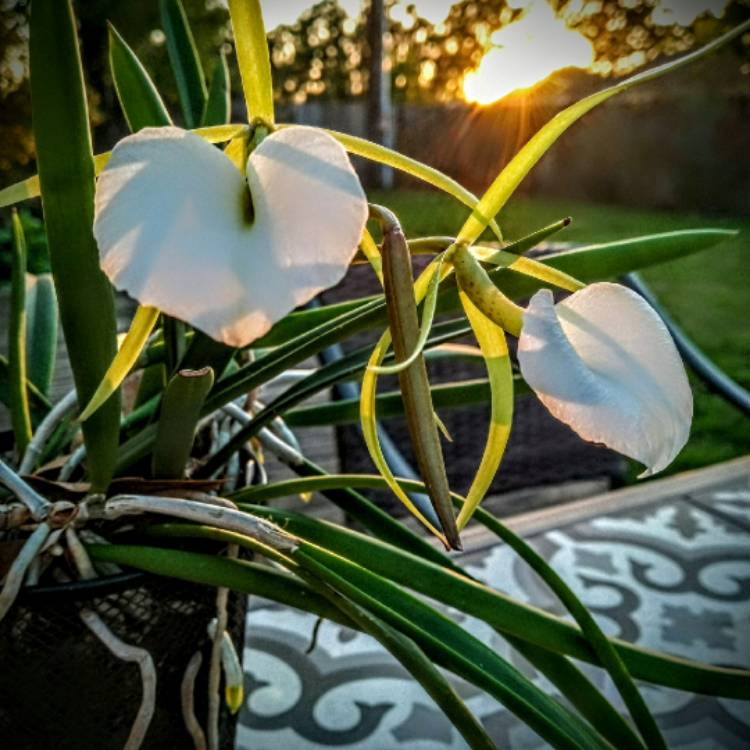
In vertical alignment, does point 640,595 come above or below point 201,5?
below

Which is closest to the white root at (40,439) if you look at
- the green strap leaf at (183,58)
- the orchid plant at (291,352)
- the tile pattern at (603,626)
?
the orchid plant at (291,352)

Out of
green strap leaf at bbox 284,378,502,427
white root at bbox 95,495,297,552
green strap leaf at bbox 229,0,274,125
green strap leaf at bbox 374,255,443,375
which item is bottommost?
white root at bbox 95,495,297,552

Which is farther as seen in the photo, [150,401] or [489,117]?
[489,117]

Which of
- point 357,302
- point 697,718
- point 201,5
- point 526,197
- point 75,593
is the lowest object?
point 697,718

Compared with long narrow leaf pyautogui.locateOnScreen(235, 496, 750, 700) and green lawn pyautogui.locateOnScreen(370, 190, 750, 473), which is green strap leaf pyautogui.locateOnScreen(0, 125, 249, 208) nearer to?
long narrow leaf pyautogui.locateOnScreen(235, 496, 750, 700)

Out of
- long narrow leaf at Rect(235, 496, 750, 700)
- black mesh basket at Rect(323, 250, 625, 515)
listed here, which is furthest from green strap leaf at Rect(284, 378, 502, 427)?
black mesh basket at Rect(323, 250, 625, 515)

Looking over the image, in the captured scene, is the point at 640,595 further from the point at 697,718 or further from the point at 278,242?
the point at 278,242

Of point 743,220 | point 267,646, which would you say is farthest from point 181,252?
point 743,220
